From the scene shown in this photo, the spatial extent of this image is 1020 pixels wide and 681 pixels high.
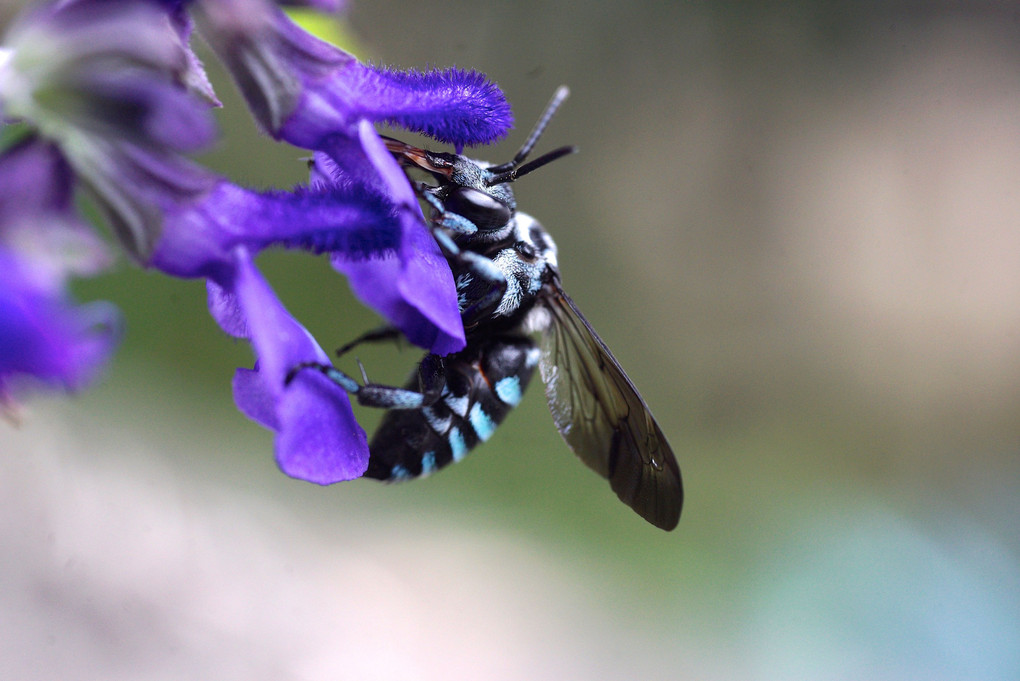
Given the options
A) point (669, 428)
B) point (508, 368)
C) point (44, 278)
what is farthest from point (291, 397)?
point (669, 428)

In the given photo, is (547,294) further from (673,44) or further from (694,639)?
(673,44)

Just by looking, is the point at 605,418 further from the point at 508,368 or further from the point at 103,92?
the point at 103,92

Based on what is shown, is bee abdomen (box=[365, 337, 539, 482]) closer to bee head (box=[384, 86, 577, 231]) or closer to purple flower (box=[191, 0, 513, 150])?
bee head (box=[384, 86, 577, 231])

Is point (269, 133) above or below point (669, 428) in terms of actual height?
above

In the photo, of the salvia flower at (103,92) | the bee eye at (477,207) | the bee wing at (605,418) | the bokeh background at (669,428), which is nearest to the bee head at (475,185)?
the bee eye at (477,207)

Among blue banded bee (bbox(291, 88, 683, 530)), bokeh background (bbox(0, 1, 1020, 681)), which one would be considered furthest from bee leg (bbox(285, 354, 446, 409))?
bokeh background (bbox(0, 1, 1020, 681))

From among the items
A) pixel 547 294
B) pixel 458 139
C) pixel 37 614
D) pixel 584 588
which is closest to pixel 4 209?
pixel 458 139
